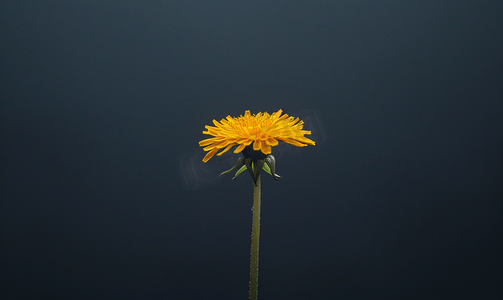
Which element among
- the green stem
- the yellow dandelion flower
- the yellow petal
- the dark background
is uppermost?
the dark background

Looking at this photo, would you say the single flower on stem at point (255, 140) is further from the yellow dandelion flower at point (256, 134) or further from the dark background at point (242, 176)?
the dark background at point (242, 176)

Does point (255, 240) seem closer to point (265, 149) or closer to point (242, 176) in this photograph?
point (265, 149)

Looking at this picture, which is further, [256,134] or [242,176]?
[242,176]

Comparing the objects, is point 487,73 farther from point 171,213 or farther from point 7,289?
point 7,289

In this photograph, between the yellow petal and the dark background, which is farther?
the dark background

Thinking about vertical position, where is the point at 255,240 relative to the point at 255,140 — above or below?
below

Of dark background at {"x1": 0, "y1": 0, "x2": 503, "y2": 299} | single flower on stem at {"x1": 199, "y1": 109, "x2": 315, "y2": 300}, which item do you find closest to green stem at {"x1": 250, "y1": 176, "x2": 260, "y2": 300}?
single flower on stem at {"x1": 199, "y1": 109, "x2": 315, "y2": 300}

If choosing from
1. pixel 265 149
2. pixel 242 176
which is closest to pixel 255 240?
pixel 265 149

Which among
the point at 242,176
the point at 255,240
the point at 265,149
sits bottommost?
the point at 255,240

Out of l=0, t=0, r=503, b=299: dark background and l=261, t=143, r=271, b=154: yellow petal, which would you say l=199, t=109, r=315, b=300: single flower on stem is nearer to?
l=261, t=143, r=271, b=154: yellow petal
